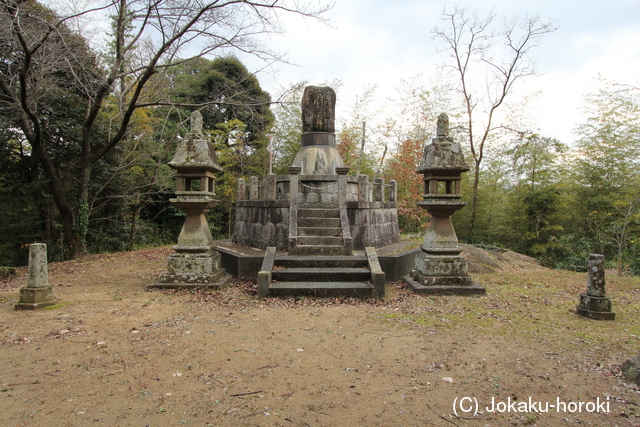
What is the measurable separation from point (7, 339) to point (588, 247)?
13.5 m

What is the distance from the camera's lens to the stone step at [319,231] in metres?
7.11

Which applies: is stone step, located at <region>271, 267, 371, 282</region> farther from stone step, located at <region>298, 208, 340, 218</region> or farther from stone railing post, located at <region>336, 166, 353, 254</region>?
stone step, located at <region>298, 208, 340, 218</region>

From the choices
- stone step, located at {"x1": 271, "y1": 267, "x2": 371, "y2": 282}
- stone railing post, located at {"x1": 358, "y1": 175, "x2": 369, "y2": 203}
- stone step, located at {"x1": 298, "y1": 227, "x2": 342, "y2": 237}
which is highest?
stone railing post, located at {"x1": 358, "y1": 175, "x2": 369, "y2": 203}

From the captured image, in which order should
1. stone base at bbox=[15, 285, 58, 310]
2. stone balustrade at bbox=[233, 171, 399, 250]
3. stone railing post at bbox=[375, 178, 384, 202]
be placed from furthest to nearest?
1. stone railing post at bbox=[375, 178, 384, 202]
2. stone balustrade at bbox=[233, 171, 399, 250]
3. stone base at bbox=[15, 285, 58, 310]

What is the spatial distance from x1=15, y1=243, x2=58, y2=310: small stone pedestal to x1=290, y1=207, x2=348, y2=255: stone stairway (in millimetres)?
3656

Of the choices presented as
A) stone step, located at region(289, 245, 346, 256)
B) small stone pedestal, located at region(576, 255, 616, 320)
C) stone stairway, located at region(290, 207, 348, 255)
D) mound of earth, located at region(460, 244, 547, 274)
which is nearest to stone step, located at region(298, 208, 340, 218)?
stone stairway, located at region(290, 207, 348, 255)

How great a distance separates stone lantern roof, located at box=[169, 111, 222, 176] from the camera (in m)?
6.23

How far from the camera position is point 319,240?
6922 mm

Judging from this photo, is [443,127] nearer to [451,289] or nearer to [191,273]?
[451,289]

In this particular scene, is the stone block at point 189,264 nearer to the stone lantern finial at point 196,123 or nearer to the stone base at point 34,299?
the stone base at point 34,299

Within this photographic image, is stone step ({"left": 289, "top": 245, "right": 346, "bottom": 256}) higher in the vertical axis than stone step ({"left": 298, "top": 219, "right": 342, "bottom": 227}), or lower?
lower

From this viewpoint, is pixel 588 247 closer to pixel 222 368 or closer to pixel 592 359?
pixel 592 359

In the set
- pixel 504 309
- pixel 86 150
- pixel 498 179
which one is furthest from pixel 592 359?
pixel 498 179

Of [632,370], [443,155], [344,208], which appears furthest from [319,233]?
[632,370]
